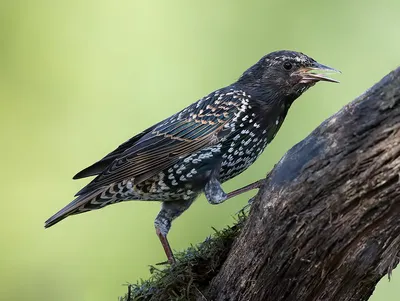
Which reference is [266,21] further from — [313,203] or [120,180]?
[313,203]

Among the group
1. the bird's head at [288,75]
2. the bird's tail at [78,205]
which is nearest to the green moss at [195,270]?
the bird's tail at [78,205]

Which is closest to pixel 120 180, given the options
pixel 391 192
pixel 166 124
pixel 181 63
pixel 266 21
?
pixel 166 124

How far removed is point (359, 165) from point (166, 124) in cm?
177

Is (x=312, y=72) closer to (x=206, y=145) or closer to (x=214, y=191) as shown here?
(x=206, y=145)

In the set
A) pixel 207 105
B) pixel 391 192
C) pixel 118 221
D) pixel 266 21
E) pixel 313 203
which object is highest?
pixel 266 21

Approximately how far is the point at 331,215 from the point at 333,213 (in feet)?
0.03

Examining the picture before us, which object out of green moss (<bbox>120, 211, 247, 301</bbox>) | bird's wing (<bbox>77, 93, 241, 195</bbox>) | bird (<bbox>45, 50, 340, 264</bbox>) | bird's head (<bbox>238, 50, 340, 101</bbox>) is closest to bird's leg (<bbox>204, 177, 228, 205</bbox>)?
bird (<bbox>45, 50, 340, 264</bbox>)

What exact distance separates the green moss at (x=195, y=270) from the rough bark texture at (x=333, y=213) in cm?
36

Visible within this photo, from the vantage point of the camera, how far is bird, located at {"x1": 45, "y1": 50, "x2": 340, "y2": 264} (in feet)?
11.9

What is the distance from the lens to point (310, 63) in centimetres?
371

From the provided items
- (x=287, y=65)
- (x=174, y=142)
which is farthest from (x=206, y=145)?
(x=287, y=65)

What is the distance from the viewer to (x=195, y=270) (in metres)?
3.15

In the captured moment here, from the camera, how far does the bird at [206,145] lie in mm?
3617

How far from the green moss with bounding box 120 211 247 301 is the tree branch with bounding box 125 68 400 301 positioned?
0.29 meters
